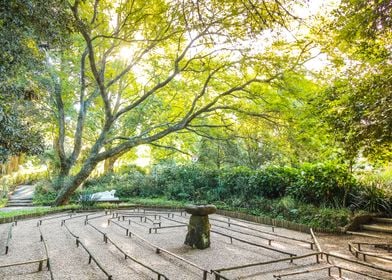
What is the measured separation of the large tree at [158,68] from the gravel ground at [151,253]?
4.37m

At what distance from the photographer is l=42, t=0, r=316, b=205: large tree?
8164 mm

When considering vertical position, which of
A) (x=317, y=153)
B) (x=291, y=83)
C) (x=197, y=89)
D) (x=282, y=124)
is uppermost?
(x=197, y=89)

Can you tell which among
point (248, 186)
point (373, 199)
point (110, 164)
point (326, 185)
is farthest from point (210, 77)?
point (110, 164)

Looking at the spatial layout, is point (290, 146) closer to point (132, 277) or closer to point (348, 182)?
point (348, 182)

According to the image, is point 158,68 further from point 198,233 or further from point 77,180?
point 198,233

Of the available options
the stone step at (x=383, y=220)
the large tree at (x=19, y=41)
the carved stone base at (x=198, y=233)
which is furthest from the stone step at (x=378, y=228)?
the large tree at (x=19, y=41)

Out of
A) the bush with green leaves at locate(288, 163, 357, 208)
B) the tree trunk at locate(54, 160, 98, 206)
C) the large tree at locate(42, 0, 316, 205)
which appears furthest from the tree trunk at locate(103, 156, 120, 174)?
the bush with green leaves at locate(288, 163, 357, 208)

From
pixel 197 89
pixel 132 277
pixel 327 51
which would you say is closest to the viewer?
pixel 132 277

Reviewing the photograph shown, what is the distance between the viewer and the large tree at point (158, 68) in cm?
816

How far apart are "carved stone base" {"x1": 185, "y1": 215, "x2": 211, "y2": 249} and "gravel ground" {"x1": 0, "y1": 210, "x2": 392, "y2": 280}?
151 mm

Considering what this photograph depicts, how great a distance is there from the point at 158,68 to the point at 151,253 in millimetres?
8337

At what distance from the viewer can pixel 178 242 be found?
6.20 meters

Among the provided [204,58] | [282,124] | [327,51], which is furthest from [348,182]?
[204,58]

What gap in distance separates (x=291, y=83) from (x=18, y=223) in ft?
31.9
